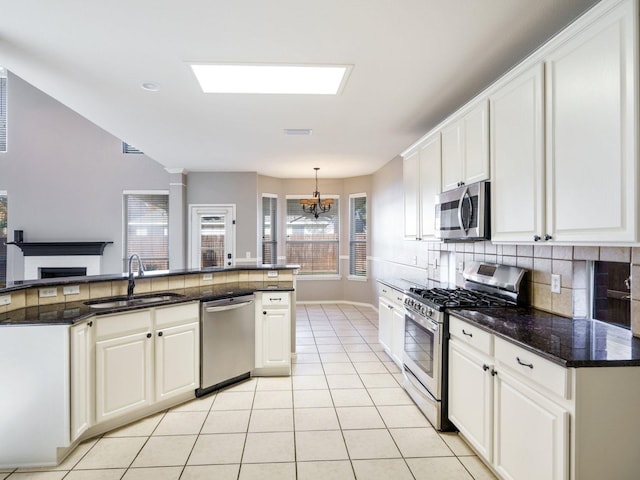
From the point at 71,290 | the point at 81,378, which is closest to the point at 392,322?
the point at 81,378

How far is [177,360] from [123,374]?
425 millimetres

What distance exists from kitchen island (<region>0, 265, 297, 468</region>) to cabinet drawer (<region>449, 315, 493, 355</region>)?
1927 millimetres

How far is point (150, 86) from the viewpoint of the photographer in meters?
2.97

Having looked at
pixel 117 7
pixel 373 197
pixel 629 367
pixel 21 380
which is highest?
pixel 117 7

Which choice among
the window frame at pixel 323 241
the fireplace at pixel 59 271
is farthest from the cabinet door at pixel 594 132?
the fireplace at pixel 59 271

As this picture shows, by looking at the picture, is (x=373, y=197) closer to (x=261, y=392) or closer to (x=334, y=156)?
(x=334, y=156)

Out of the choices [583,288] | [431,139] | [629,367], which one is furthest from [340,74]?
[629,367]

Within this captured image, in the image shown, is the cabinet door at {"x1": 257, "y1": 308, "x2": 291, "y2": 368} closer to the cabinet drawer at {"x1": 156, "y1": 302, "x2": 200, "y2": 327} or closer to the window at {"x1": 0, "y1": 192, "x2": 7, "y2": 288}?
the cabinet drawer at {"x1": 156, "y1": 302, "x2": 200, "y2": 327}

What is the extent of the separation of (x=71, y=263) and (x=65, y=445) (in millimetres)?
5230

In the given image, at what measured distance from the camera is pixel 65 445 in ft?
7.07

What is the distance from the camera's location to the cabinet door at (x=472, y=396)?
1978 mm

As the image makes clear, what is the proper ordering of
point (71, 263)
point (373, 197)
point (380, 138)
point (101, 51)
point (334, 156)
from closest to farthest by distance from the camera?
point (101, 51) < point (380, 138) < point (334, 156) < point (71, 263) < point (373, 197)

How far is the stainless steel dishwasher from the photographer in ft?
10.1

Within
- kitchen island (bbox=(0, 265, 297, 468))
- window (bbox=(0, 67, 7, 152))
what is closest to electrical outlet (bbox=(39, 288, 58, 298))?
kitchen island (bbox=(0, 265, 297, 468))
